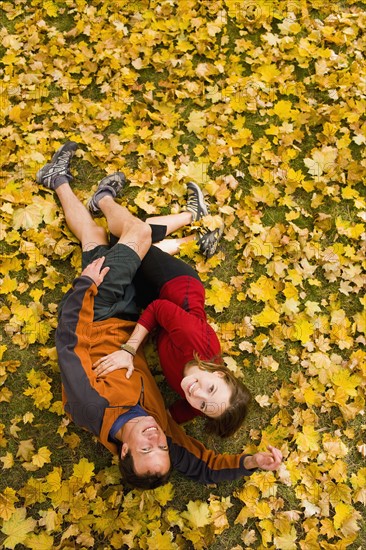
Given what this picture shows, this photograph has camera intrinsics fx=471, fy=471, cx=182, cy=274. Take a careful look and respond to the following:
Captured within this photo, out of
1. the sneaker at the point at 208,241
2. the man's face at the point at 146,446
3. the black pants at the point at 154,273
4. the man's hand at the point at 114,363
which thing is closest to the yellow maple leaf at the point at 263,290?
the sneaker at the point at 208,241

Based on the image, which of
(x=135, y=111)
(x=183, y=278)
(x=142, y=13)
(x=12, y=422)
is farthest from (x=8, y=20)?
(x=12, y=422)

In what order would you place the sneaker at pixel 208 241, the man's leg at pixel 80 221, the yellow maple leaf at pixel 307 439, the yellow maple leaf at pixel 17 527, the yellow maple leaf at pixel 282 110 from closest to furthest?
the yellow maple leaf at pixel 17 527 → the yellow maple leaf at pixel 307 439 → the man's leg at pixel 80 221 → the sneaker at pixel 208 241 → the yellow maple leaf at pixel 282 110

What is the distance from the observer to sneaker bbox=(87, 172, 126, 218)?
4.02m

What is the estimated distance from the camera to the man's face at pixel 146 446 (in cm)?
281

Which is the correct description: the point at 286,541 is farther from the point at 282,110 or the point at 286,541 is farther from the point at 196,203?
the point at 282,110

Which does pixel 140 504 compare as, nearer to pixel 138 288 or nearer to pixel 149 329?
pixel 149 329

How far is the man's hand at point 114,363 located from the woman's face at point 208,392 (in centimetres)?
53

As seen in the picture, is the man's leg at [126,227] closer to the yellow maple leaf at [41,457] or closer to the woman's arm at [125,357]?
the woman's arm at [125,357]

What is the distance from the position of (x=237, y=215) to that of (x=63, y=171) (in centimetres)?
158

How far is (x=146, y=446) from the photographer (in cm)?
284

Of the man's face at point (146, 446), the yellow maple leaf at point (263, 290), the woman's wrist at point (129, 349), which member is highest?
the woman's wrist at point (129, 349)

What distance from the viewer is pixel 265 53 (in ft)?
15.8

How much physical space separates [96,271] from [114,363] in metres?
0.67

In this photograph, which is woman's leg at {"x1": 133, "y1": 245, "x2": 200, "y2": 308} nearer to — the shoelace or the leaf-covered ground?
the leaf-covered ground
